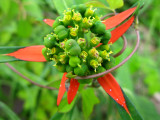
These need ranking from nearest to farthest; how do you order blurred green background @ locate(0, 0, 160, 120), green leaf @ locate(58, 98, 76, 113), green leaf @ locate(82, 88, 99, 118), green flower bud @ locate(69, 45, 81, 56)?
green flower bud @ locate(69, 45, 81, 56) → green leaf @ locate(58, 98, 76, 113) → green leaf @ locate(82, 88, 99, 118) → blurred green background @ locate(0, 0, 160, 120)

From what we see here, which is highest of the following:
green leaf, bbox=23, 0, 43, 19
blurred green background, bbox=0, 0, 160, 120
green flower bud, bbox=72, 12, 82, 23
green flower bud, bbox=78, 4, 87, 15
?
green leaf, bbox=23, 0, 43, 19

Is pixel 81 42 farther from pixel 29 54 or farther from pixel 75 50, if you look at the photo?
pixel 29 54

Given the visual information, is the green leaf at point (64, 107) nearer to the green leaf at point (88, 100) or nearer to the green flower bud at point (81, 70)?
the green leaf at point (88, 100)

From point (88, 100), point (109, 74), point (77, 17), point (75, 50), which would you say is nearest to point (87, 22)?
point (77, 17)

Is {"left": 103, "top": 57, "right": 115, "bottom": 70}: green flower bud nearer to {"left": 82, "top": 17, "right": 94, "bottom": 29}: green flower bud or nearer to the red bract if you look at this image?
the red bract

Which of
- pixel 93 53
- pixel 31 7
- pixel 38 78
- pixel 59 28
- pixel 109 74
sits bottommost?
pixel 38 78

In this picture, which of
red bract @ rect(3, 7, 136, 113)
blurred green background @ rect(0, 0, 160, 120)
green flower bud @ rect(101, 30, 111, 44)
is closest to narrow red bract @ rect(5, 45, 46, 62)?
red bract @ rect(3, 7, 136, 113)

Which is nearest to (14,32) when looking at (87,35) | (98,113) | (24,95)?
(24,95)
